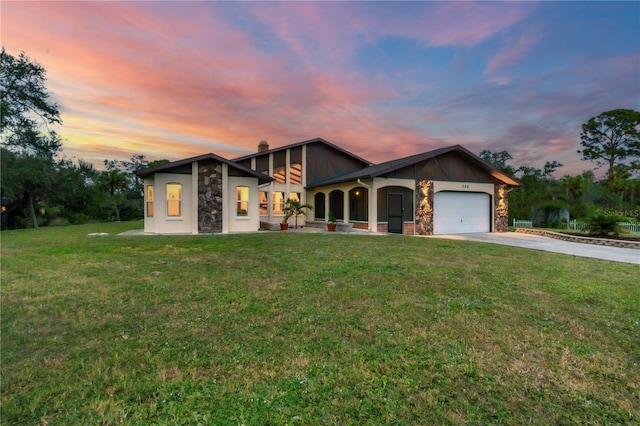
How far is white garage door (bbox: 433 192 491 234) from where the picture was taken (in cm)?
1647

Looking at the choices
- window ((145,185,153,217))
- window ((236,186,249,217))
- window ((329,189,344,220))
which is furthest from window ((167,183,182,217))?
window ((329,189,344,220))

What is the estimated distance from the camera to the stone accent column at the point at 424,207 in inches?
617

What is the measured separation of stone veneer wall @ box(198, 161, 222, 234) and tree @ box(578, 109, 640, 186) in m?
35.4

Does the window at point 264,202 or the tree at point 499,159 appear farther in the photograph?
Answer: the tree at point 499,159

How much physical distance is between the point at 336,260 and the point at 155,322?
4328 mm

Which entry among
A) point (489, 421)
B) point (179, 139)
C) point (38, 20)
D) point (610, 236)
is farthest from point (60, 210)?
point (610, 236)

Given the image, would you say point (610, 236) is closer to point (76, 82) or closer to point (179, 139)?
point (76, 82)

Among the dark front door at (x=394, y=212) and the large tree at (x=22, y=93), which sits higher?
the large tree at (x=22, y=93)

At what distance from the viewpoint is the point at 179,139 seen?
20.4m

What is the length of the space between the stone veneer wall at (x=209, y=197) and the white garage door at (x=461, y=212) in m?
11.2

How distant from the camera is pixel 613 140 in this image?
104 ft

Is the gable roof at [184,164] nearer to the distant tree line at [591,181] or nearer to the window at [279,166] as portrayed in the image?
the window at [279,166]

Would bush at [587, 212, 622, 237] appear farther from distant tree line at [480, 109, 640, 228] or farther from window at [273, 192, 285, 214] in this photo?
window at [273, 192, 285, 214]

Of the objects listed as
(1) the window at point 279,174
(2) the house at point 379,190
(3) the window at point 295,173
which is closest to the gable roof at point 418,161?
(2) the house at point 379,190
